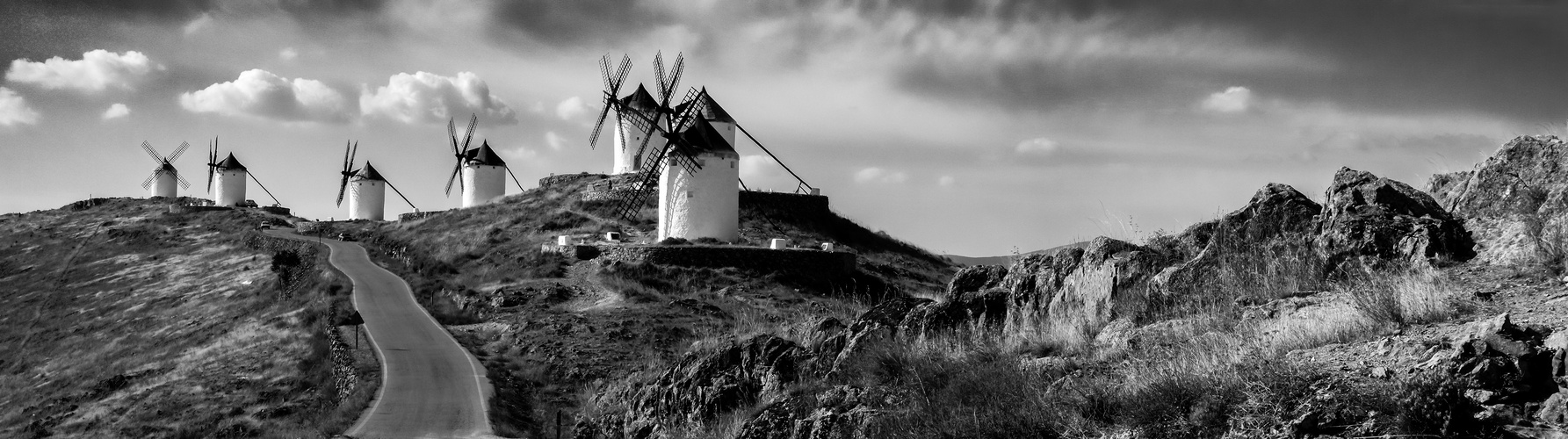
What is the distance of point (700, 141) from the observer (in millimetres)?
38469

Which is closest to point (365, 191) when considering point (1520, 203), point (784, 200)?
point (784, 200)

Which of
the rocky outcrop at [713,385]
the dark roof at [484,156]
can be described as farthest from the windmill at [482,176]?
the rocky outcrop at [713,385]

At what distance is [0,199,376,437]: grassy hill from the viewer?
23656 mm

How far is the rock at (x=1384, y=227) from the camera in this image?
336 inches

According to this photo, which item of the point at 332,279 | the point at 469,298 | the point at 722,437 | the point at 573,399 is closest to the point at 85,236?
the point at 332,279

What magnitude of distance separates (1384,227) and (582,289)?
1075 inches

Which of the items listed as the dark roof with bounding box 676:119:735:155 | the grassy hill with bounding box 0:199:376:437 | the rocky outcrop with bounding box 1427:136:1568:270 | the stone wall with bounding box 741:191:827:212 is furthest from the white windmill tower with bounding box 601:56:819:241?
the rocky outcrop with bounding box 1427:136:1568:270

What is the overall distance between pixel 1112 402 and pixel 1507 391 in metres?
2.46

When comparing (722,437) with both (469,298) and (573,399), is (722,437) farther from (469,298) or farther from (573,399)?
(469,298)

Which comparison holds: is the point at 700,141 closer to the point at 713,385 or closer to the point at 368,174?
the point at 713,385

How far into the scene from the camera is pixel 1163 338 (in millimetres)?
8648

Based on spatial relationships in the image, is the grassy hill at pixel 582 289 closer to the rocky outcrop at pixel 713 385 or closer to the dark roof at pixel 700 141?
the rocky outcrop at pixel 713 385

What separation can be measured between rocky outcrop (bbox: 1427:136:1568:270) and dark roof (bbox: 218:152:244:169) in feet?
278

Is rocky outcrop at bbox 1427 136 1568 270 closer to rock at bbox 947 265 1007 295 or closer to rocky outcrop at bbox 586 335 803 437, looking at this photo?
rock at bbox 947 265 1007 295
